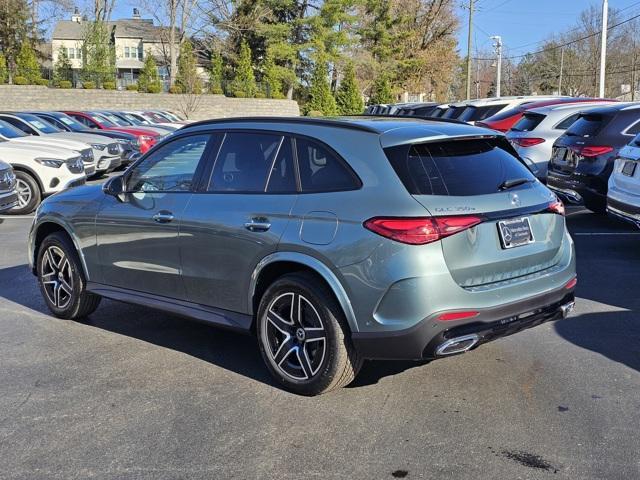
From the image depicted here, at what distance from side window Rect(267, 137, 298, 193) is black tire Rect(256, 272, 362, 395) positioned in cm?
57

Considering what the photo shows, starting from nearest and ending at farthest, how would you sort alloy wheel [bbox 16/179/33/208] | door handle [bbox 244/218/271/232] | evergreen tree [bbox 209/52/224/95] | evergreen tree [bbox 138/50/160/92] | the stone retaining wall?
1. door handle [bbox 244/218/271/232]
2. alloy wheel [bbox 16/179/33/208]
3. the stone retaining wall
4. evergreen tree [bbox 138/50/160/92]
5. evergreen tree [bbox 209/52/224/95]

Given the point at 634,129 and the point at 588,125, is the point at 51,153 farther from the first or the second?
the point at 634,129

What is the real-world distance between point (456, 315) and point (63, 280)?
12.4 feet

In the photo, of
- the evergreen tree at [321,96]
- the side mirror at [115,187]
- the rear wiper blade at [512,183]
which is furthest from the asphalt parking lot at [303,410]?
the evergreen tree at [321,96]

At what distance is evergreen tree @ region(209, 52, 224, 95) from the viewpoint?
4672cm

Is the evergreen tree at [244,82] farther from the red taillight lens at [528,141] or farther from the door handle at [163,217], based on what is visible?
the door handle at [163,217]

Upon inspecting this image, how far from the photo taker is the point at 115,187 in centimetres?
564

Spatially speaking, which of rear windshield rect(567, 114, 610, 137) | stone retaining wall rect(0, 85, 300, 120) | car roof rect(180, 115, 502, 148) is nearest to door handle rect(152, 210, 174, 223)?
car roof rect(180, 115, 502, 148)

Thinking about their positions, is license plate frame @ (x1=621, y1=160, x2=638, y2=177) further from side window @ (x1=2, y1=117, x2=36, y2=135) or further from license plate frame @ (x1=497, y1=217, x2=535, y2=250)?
side window @ (x1=2, y1=117, x2=36, y2=135)

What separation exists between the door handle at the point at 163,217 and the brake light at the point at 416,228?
1751 mm

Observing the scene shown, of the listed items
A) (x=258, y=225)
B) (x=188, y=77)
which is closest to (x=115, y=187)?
(x=258, y=225)

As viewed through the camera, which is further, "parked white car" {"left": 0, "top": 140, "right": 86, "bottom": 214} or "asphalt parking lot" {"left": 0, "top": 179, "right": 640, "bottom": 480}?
"parked white car" {"left": 0, "top": 140, "right": 86, "bottom": 214}

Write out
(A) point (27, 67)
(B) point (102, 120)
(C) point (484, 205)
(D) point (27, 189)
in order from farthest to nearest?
1. (A) point (27, 67)
2. (B) point (102, 120)
3. (D) point (27, 189)
4. (C) point (484, 205)

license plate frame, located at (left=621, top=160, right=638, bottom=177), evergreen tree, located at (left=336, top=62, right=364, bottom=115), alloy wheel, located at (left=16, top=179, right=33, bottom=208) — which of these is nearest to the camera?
license plate frame, located at (left=621, top=160, right=638, bottom=177)
